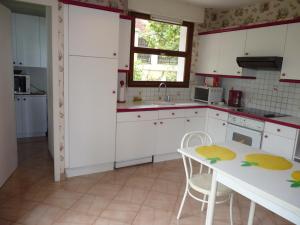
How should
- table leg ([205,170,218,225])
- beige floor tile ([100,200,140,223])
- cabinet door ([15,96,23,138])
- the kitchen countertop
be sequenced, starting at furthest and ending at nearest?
cabinet door ([15,96,23,138]) → the kitchen countertop → beige floor tile ([100,200,140,223]) → table leg ([205,170,218,225])

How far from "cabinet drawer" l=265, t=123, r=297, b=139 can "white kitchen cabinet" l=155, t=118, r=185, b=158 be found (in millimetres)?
1167

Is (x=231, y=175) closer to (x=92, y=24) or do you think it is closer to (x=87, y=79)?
(x=87, y=79)

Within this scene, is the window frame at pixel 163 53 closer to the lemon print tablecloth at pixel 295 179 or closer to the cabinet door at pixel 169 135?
the cabinet door at pixel 169 135

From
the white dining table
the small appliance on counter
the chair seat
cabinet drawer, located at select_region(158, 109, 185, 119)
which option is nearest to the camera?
the white dining table

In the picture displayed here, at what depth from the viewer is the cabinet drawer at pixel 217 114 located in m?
3.55

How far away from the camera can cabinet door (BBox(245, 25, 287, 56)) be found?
3037 millimetres

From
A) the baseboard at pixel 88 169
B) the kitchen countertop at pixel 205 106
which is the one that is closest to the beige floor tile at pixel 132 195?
the baseboard at pixel 88 169

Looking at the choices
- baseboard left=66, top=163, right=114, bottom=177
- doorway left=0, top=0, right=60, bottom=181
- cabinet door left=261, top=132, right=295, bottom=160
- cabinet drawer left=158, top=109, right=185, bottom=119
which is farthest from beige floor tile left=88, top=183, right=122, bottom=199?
cabinet door left=261, top=132, right=295, bottom=160

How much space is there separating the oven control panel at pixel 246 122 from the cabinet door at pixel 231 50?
26.6 inches

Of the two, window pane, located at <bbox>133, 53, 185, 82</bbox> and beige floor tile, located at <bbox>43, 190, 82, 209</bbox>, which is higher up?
window pane, located at <bbox>133, 53, 185, 82</bbox>

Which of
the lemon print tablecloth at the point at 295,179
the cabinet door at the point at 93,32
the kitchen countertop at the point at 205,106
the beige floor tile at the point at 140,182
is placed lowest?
Answer: the beige floor tile at the point at 140,182

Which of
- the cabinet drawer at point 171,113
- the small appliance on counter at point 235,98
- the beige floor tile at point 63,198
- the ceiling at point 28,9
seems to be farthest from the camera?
the small appliance on counter at point 235,98

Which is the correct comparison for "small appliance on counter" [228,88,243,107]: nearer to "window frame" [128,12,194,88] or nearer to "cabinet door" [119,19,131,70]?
"window frame" [128,12,194,88]

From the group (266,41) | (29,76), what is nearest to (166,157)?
(266,41)
